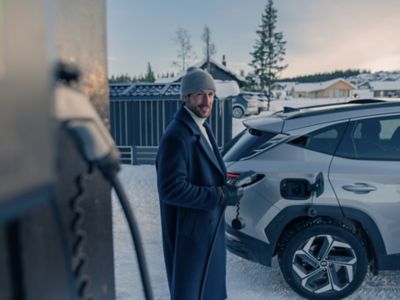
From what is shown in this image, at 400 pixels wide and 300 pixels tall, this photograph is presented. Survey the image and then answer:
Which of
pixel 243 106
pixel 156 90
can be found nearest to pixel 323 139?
pixel 156 90

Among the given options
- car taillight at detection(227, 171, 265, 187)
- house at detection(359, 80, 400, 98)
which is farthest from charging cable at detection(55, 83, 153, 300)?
house at detection(359, 80, 400, 98)

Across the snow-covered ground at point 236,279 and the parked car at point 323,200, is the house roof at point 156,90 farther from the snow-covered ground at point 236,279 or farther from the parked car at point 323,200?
the parked car at point 323,200

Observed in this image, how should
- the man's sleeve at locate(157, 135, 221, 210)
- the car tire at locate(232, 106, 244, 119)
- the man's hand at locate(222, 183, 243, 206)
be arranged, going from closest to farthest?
1. the man's sleeve at locate(157, 135, 221, 210)
2. the man's hand at locate(222, 183, 243, 206)
3. the car tire at locate(232, 106, 244, 119)

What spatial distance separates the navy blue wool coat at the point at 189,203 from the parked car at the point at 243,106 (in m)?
18.4

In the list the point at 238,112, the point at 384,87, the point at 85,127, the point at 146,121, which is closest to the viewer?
the point at 85,127

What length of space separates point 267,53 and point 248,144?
4432 cm

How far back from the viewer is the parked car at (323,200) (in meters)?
2.98

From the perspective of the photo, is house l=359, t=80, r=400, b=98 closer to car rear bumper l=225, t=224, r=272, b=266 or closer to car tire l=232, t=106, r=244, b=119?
car tire l=232, t=106, r=244, b=119

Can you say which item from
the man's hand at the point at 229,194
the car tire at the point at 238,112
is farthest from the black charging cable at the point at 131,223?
the car tire at the point at 238,112

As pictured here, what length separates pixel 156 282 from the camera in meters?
3.48

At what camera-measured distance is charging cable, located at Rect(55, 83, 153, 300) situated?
66 cm

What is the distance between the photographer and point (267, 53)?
45.2 meters

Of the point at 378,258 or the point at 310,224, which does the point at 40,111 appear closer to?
the point at 310,224

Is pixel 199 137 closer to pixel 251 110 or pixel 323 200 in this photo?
pixel 323 200
